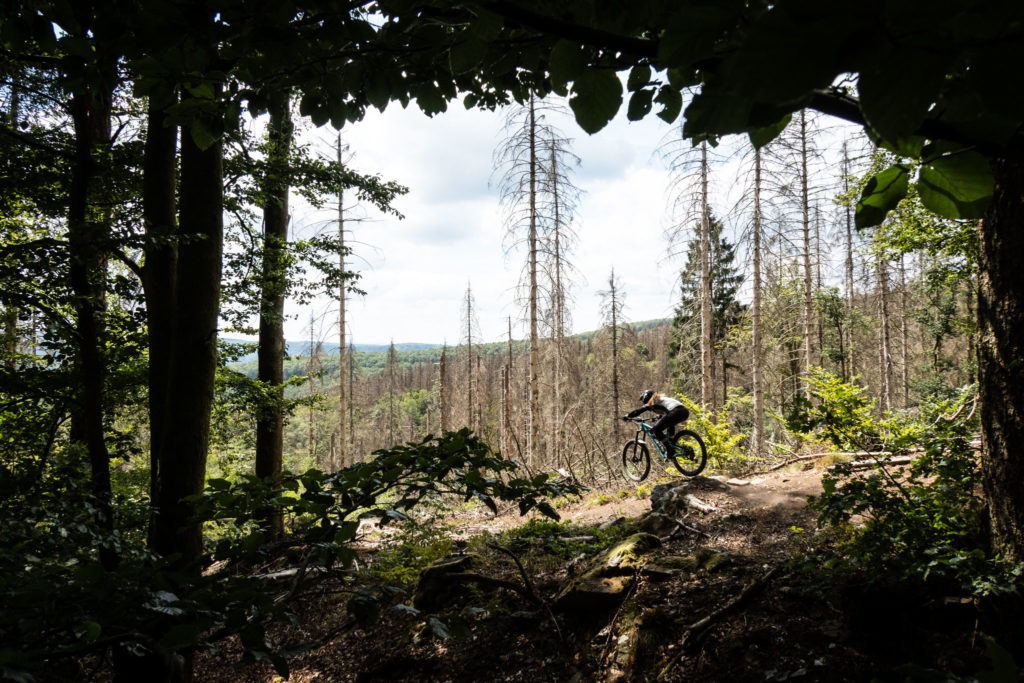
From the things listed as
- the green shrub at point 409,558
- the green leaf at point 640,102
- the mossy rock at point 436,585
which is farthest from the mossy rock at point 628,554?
the green leaf at point 640,102

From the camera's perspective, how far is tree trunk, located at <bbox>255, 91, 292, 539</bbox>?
7551 mm

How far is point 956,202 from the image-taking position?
2.36ft

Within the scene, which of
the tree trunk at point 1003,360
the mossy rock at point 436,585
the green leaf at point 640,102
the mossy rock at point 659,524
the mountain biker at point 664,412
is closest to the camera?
the green leaf at point 640,102

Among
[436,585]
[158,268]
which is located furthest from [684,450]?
[158,268]

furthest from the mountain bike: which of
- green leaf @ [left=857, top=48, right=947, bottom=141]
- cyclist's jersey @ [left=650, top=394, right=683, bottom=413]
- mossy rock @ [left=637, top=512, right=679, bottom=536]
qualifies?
green leaf @ [left=857, top=48, right=947, bottom=141]

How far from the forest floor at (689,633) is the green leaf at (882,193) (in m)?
1.69

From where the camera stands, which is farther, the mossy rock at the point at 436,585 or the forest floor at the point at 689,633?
the mossy rock at the point at 436,585

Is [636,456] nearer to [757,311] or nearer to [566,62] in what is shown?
[757,311]

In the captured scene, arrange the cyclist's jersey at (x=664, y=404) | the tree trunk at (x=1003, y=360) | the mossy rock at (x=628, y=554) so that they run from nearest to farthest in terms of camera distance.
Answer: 1. the tree trunk at (x=1003, y=360)
2. the mossy rock at (x=628, y=554)
3. the cyclist's jersey at (x=664, y=404)

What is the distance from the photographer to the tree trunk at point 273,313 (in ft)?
24.8

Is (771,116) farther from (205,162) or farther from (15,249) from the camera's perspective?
(15,249)

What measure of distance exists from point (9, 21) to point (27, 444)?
5292 mm

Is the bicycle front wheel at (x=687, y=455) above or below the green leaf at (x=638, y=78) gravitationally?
below

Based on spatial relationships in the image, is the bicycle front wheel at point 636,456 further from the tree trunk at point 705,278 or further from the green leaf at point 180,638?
the green leaf at point 180,638
